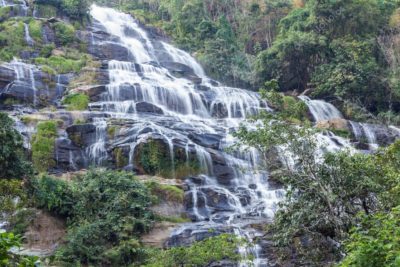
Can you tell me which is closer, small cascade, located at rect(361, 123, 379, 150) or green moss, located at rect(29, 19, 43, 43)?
small cascade, located at rect(361, 123, 379, 150)

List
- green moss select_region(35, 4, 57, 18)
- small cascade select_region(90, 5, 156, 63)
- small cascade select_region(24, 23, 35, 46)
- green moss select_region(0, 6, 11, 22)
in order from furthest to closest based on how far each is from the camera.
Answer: green moss select_region(35, 4, 57, 18)
small cascade select_region(90, 5, 156, 63)
green moss select_region(0, 6, 11, 22)
small cascade select_region(24, 23, 35, 46)

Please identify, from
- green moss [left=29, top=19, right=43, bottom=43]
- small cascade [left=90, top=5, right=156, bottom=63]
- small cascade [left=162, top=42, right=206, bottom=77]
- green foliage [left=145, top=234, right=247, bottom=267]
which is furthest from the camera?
small cascade [left=162, top=42, right=206, bottom=77]

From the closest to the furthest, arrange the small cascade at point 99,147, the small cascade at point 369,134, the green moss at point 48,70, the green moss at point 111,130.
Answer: the small cascade at point 99,147 → the green moss at point 111,130 → the small cascade at point 369,134 → the green moss at point 48,70

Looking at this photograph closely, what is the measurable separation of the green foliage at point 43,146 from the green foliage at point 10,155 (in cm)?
484

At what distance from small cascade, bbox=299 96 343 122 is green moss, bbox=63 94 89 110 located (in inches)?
514

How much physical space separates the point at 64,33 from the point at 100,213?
906 inches

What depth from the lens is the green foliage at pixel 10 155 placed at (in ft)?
46.0

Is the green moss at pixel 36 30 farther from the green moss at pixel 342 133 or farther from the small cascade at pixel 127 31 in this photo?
the green moss at pixel 342 133

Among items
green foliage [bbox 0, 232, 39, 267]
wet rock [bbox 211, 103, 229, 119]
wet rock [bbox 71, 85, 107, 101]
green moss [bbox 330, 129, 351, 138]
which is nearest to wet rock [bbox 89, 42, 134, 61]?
wet rock [bbox 71, 85, 107, 101]

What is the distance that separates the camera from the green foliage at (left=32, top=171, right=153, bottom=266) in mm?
13406

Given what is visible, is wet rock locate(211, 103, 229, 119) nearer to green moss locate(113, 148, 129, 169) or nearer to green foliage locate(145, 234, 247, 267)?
green moss locate(113, 148, 129, 169)

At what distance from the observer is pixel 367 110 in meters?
32.8

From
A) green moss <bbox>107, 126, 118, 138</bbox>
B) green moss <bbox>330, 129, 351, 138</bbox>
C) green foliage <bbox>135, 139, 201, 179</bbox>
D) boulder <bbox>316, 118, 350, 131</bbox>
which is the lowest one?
green foliage <bbox>135, 139, 201, 179</bbox>

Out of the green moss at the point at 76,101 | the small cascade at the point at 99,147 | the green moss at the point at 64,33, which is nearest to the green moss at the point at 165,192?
the small cascade at the point at 99,147
